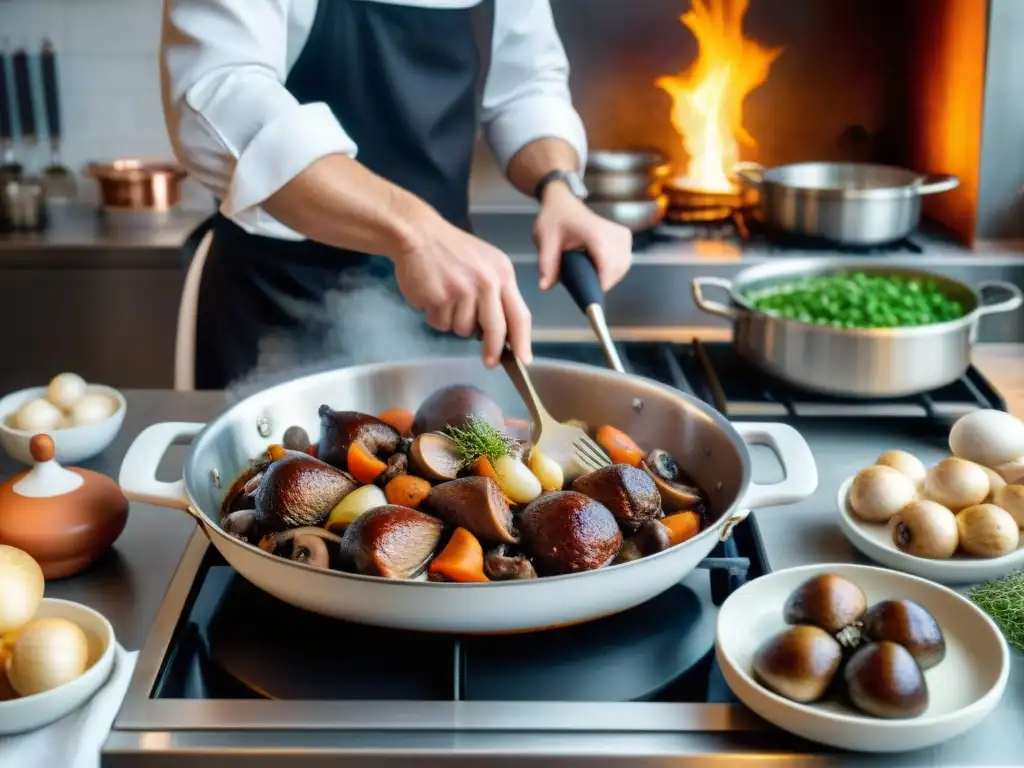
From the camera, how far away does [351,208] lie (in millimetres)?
1297

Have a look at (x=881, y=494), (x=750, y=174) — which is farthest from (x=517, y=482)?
(x=750, y=174)

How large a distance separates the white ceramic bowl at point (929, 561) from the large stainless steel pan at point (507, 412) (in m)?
0.10

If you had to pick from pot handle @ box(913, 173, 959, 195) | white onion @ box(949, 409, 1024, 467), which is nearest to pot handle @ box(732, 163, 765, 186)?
pot handle @ box(913, 173, 959, 195)

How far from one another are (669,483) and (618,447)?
0.22 ft

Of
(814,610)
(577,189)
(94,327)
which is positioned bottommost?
(94,327)

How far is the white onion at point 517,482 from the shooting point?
936 millimetres

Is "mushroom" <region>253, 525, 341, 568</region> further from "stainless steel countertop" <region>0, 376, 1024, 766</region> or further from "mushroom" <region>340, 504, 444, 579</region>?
"stainless steel countertop" <region>0, 376, 1024, 766</region>

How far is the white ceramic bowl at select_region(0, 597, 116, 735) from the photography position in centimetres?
77

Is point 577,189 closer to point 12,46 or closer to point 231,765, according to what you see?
point 231,765

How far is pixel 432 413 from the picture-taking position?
1088 millimetres

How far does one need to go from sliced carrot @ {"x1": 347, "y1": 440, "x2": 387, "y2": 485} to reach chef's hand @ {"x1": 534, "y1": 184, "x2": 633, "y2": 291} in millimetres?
456

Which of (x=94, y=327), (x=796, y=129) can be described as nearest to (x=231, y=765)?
(x=94, y=327)

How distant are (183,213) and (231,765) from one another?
7.50ft

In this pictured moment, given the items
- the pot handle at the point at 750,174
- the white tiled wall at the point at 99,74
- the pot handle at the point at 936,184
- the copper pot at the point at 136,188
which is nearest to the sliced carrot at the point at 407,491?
the pot handle at the point at 936,184
